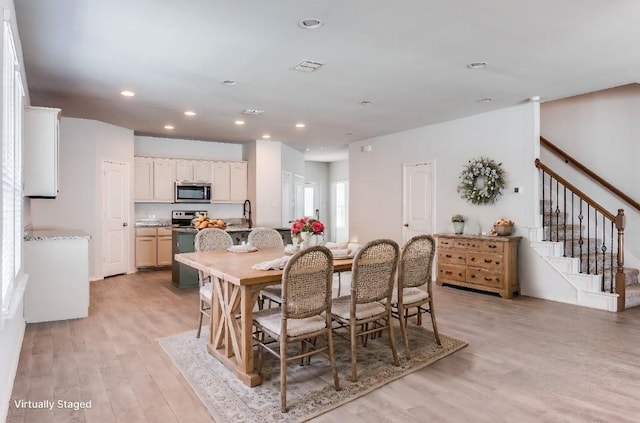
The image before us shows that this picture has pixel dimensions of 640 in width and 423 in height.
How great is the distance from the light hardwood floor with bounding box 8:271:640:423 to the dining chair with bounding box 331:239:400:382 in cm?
48

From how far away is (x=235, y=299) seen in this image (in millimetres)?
2992

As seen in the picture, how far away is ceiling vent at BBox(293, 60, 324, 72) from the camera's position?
3.91m

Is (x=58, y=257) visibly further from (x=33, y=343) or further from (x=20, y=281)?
(x=20, y=281)

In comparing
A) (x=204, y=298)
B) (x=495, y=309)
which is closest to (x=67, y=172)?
(x=204, y=298)

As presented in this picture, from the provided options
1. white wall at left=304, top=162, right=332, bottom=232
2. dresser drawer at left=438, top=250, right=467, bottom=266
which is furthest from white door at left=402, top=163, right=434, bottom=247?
white wall at left=304, top=162, right=332, bottom=232

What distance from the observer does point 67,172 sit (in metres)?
6.49

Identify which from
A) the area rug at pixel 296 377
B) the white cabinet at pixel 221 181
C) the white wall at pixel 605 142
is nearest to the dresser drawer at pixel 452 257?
the white wall at pixel 605 142

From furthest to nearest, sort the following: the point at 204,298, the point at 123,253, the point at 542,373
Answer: the point at 123,253
the point at 204,298
the point at 542,373

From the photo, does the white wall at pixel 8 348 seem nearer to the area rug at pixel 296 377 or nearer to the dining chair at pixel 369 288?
the area rug at pixel 296 377

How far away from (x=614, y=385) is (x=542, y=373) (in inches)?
17.2

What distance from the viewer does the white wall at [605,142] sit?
540 cm

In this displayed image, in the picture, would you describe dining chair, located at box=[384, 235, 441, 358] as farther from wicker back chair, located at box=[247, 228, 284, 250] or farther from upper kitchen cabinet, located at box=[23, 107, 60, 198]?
upper kitchen cabinet, located at box=[23, 107, 60, 198]

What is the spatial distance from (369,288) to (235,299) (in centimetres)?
100

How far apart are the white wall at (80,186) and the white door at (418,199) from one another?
209 inches
